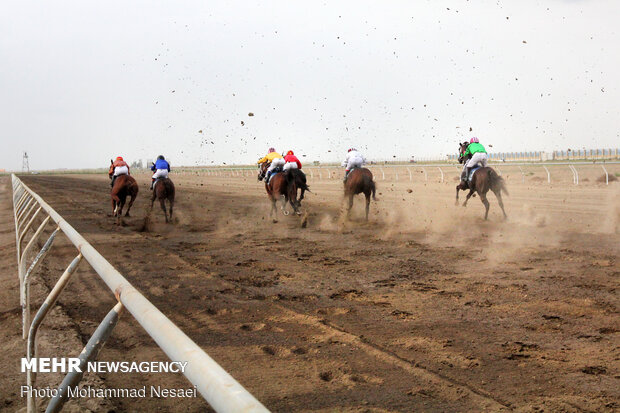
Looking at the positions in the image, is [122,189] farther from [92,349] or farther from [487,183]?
[92,349]

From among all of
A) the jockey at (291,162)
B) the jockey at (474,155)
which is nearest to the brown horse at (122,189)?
the jockey at (291,162)

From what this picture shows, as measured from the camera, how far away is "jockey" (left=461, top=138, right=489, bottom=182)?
15.8 m

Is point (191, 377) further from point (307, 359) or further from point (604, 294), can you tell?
point (604, 294)

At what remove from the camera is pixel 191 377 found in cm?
150

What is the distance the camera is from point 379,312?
632cm

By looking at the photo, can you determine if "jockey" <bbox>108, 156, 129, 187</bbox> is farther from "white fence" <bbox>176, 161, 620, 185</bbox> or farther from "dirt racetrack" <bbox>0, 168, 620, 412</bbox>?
"white fence" <bbox>176, 161, 620, 185</bbox>

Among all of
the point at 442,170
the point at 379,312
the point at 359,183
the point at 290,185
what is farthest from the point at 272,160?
the point at 442,170

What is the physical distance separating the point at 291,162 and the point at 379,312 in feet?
33.0

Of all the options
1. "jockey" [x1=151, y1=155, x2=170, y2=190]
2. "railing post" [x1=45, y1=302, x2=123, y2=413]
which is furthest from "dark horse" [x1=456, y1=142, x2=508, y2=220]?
"railing post" [x1=45, y1=302, x2=123, y2=413]

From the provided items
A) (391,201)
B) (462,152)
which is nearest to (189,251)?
(462,152)

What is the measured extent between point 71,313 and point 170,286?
1595 mm

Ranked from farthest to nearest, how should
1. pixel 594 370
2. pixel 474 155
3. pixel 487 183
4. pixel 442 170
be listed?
pixel 442 170 → pixel 474 155 → pixel 487 183 → pixel 594 370

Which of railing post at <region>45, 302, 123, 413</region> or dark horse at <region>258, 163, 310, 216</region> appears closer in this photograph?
railing post at <region>45, 302, 123, 413</region>

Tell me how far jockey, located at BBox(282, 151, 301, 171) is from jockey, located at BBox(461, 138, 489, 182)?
465cm
